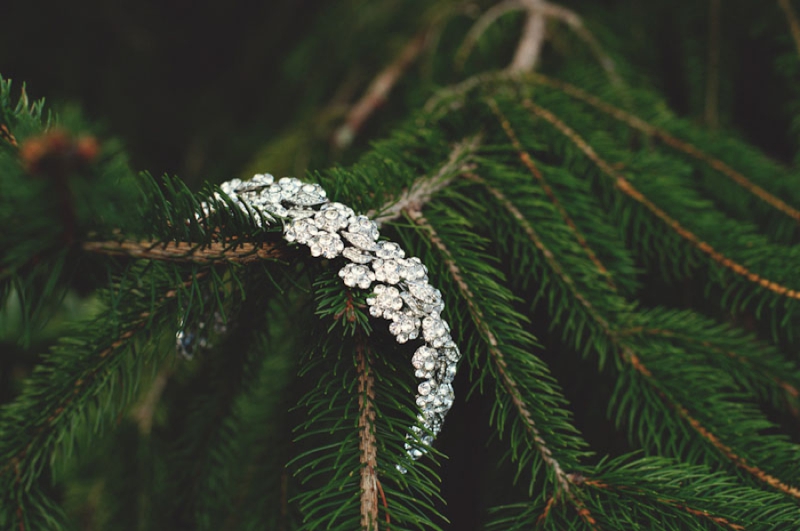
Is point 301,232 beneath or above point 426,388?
above

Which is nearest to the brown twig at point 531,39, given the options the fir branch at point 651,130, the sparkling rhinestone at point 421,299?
the fir branch at point 651,130

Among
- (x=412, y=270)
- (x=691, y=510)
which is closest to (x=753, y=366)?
(x=691, y=510)

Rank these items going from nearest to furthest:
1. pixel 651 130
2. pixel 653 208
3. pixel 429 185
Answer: pixel 429 185 → pixel 653 208 → pixel 651 130

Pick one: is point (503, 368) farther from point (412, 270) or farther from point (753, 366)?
point (753, 366)

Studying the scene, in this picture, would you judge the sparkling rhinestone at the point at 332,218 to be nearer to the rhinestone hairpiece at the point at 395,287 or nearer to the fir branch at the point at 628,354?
the rhinestone hairpiece at the point at 395,287

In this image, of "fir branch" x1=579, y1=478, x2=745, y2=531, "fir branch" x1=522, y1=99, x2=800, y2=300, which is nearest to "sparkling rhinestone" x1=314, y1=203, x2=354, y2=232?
"fir branch" x1=579, y1=478, x2=745, y2=531

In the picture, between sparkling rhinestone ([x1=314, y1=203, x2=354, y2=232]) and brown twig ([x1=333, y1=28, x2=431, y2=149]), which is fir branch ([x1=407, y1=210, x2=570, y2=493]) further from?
brown twig ([x1=333, y1=28, x2=431, y2=149])
